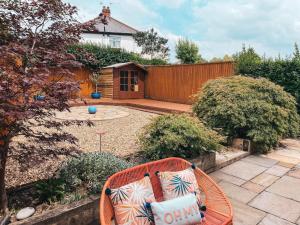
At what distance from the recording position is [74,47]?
2.35 metres

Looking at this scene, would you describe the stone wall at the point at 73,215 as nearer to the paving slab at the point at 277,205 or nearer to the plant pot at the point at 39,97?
the plant pot at the point at 39,97

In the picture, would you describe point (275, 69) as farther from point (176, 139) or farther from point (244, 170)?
point (176, 139)

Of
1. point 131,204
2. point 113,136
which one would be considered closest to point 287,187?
point 131,204

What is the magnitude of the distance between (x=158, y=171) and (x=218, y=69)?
7719 millimetres

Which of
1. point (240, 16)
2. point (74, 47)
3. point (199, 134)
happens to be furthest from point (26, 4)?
point (240, 16)

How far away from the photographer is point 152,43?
1909cm

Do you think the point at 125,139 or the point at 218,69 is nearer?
the point at 125,139

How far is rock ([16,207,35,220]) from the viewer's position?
6.00 ft

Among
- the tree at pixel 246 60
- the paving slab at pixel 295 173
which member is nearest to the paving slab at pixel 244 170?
the paving slab at pixel 295 173

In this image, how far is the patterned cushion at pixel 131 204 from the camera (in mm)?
1622

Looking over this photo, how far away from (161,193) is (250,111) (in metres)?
3.30

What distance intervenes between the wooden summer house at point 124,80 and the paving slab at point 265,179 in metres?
10.0

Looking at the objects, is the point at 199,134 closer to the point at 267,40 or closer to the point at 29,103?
the point at 29,103

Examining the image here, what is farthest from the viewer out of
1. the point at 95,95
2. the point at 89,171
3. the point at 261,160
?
the point at 95,95
